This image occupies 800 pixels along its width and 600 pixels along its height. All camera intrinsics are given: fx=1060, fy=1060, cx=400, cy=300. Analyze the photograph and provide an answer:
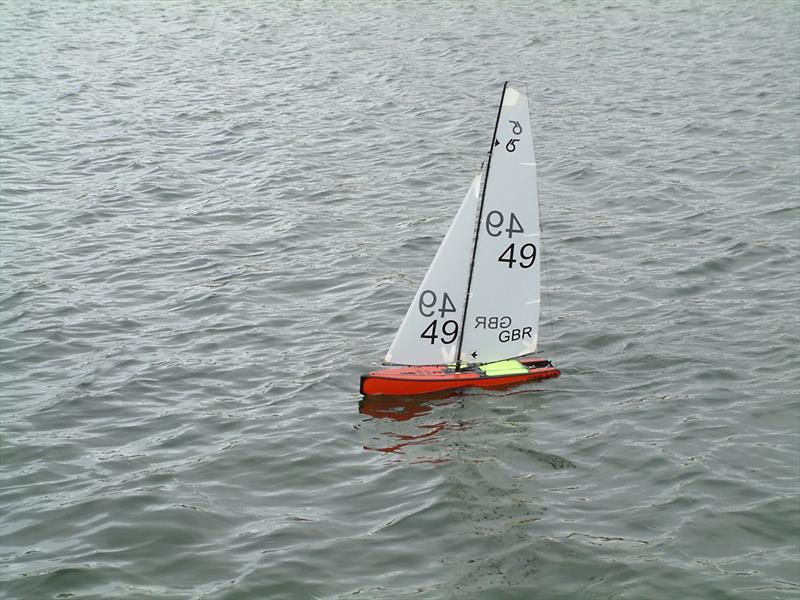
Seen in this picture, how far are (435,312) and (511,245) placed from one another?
2.17 m

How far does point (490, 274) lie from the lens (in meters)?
22.7

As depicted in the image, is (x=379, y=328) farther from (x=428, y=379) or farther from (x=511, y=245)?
(x=511, y=245)

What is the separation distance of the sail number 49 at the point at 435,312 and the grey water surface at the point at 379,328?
1.36 metres

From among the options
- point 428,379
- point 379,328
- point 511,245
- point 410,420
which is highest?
point 511,245

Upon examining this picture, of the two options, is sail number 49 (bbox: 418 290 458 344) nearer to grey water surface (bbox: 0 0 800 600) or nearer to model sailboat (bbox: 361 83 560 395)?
model sailboat (bbox: 361 83 560 395)

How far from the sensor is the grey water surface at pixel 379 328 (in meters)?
17.9

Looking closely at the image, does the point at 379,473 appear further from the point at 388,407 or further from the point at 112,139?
the point at 112,139

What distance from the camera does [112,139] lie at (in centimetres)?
4197

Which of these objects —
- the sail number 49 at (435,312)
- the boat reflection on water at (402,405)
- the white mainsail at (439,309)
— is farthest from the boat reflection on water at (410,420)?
the sail number 49 at (435,312)

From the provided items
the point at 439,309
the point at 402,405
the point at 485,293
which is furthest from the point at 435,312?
the point at 402,405

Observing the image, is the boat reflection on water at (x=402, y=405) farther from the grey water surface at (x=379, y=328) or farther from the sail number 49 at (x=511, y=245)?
the sail number 49 at (x=511, y=245)

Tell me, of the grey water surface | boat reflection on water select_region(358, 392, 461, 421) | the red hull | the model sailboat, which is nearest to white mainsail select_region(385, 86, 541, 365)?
the model sailboat

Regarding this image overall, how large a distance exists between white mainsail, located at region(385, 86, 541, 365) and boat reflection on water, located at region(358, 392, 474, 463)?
35.3 inches

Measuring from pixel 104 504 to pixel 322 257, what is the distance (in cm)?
1314
